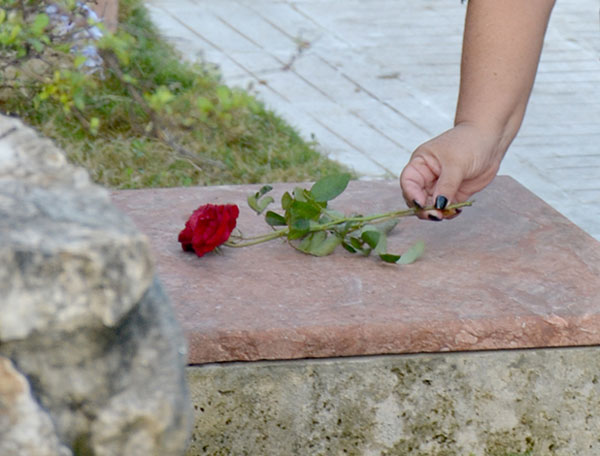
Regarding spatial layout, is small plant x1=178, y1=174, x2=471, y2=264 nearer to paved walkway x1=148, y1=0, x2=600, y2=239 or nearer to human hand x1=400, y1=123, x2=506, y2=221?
human hand x1=400, y1=123, x2=506, y2=221

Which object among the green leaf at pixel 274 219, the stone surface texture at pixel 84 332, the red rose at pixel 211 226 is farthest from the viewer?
the green leaf at pixel 274 219

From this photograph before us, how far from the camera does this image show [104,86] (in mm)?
4090

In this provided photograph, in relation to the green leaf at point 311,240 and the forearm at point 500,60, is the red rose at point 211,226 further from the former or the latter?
the forearm at point 500,60

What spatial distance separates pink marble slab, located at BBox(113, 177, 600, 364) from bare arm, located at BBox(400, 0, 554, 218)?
15 centimetres

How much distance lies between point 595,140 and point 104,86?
2.06 meters

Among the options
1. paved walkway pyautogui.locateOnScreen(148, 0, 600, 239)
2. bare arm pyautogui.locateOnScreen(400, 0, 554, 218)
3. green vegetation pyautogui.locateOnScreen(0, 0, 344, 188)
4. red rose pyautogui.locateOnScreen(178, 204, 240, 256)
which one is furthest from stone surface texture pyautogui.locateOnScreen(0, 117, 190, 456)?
paved walkway pyautogui.locateOnScreen(148, 0, 600, 239)

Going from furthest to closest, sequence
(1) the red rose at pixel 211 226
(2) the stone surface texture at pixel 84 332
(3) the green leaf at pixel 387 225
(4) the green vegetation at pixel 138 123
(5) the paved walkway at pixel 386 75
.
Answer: (5) the paved walkway at pixel 386 75, (4) the green vegetation at pixel 138 123, (3) the green leaf at pixel 387 225, (1) the red rose at pixel 211 226, (2) the stone surface texture at pixel 84 332

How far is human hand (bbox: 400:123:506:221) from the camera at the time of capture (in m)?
1.88

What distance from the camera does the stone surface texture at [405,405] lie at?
1.67 m

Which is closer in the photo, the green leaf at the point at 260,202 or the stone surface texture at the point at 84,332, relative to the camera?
the stone surface texture at the point at 84,332

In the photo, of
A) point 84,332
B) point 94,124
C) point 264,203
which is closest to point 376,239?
point 264,203

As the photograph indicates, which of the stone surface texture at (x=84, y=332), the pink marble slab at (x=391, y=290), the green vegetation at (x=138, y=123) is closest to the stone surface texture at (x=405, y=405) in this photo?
the pink marble slab at (x=391, y=290)

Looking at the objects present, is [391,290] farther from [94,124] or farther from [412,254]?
[94,124]

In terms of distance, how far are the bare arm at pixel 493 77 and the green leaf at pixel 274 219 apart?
28 centimetres
